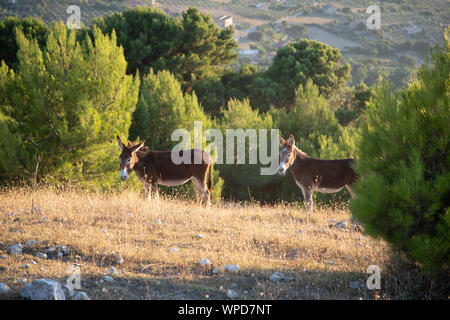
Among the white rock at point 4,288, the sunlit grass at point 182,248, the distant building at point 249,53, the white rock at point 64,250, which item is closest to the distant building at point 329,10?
the distant building at point 249,53

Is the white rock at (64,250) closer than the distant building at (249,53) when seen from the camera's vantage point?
Yes

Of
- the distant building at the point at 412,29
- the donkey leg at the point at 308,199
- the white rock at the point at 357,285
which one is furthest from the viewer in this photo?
the distant building at the point at 412,29

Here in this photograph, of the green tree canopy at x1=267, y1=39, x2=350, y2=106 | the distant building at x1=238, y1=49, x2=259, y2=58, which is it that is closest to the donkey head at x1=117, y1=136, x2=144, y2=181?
the green tree canopy at x1=267, y1=39, x2=350, y2=106

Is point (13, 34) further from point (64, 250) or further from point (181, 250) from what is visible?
point (181, 250)

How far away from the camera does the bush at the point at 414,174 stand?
4594 mm

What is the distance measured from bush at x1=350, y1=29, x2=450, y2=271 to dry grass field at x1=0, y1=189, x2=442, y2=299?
73 centimetres

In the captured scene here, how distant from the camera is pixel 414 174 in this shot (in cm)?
459

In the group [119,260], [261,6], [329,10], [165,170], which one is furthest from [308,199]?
[261,6]

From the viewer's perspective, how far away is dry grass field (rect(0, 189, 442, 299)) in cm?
478

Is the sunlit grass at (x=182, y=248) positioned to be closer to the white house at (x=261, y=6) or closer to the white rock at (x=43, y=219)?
the white rock at (x=43, y=219)

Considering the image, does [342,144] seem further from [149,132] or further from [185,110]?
[149,132]

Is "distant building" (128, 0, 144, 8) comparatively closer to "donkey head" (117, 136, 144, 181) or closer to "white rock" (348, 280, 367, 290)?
"donkey head" (117, 136, 144, 181)

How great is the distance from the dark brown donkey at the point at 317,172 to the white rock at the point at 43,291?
7.27 m

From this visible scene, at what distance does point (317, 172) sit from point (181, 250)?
5880 mm
